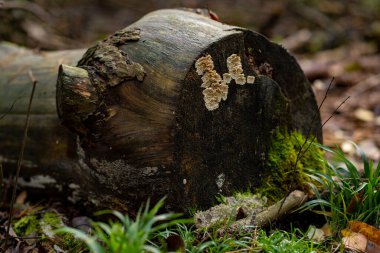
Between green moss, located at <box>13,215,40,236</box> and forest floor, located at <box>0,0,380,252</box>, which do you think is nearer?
green moss, located at <box>13,215,40,236</box>

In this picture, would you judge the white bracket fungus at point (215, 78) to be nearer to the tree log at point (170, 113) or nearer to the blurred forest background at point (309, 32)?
the tree log at point (170, 113)

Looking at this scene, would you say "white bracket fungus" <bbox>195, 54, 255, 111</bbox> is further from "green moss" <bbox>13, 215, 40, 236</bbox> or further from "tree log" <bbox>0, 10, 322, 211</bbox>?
"green moss" <bbox>13, 215, 40, 236</bbox>

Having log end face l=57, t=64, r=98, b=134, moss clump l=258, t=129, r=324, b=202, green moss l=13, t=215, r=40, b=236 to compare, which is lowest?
green moss l=13, t=215, r=40, b=236

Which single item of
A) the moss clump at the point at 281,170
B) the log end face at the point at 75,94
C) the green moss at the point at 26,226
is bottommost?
the green moss at the point at 26,226

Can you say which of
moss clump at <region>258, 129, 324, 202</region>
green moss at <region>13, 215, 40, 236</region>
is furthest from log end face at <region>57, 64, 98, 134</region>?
moss clump at <region>258, 129, 324, 202</region>

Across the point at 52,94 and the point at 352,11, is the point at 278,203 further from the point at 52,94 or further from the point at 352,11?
the point at 352,11

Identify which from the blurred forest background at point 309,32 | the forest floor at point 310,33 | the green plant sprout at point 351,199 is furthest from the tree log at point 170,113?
the blurred forest background at point 309,32

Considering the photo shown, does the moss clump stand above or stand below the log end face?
below
